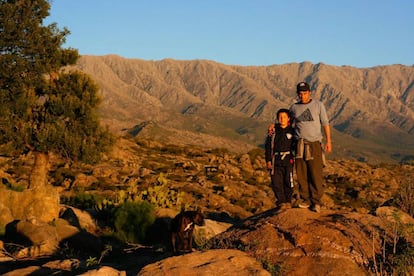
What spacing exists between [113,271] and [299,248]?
297 cm

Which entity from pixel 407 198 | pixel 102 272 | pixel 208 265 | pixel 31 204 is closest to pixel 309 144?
pixel 208 265

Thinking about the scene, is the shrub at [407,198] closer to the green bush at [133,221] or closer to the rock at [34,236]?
the green bush at [133,221]

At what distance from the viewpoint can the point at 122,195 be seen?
1672 cm

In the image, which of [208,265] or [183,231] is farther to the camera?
[183,231]

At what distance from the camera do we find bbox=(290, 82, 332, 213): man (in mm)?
9805

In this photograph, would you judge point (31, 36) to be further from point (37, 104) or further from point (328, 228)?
point (328, 228)

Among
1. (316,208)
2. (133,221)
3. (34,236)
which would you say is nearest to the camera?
(316,208)

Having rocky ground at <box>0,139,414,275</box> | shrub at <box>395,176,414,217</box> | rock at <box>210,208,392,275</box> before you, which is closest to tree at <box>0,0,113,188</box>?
rocky ground at <box>0,139,414,275</box>

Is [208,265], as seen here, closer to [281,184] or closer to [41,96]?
[281,184]

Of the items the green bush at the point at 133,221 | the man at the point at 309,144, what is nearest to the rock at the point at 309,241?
the man at the point at 309,144

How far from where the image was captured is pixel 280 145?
10.6 meters

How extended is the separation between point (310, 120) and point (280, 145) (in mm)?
929

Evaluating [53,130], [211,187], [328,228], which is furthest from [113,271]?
[211,187]

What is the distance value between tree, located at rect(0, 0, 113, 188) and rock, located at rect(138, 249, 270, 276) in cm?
1677
